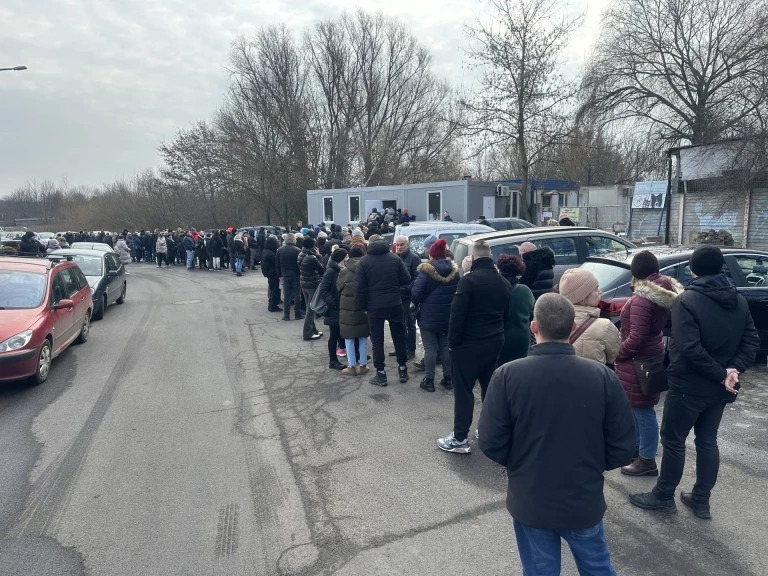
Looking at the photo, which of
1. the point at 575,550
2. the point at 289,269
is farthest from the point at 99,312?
the point at 575,550

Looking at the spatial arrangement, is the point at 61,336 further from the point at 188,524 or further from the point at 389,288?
the point at 188,524

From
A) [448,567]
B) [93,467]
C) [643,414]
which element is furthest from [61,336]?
[643,414]

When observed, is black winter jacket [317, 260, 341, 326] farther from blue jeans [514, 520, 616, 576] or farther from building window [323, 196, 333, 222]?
building window [323, 196, 333, 222]

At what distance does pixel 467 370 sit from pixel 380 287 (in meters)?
2.15

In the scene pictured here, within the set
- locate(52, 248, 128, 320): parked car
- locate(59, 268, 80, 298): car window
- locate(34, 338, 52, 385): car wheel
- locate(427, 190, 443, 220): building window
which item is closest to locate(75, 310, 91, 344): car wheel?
locate(59, 268, 80, 298): car window

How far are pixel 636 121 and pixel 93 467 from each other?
2803 centimetres

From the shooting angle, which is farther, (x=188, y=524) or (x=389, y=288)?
(x=389, y=288)

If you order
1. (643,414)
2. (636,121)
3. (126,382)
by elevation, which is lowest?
(126,382)

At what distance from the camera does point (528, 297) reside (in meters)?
5.38

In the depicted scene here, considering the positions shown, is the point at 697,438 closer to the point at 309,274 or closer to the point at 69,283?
the point at 309,274

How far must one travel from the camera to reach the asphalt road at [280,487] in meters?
3.55

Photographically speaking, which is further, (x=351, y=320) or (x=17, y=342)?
(x=351, y=320)

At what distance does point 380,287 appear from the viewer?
272 inches

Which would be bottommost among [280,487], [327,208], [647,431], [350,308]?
[280,487]
